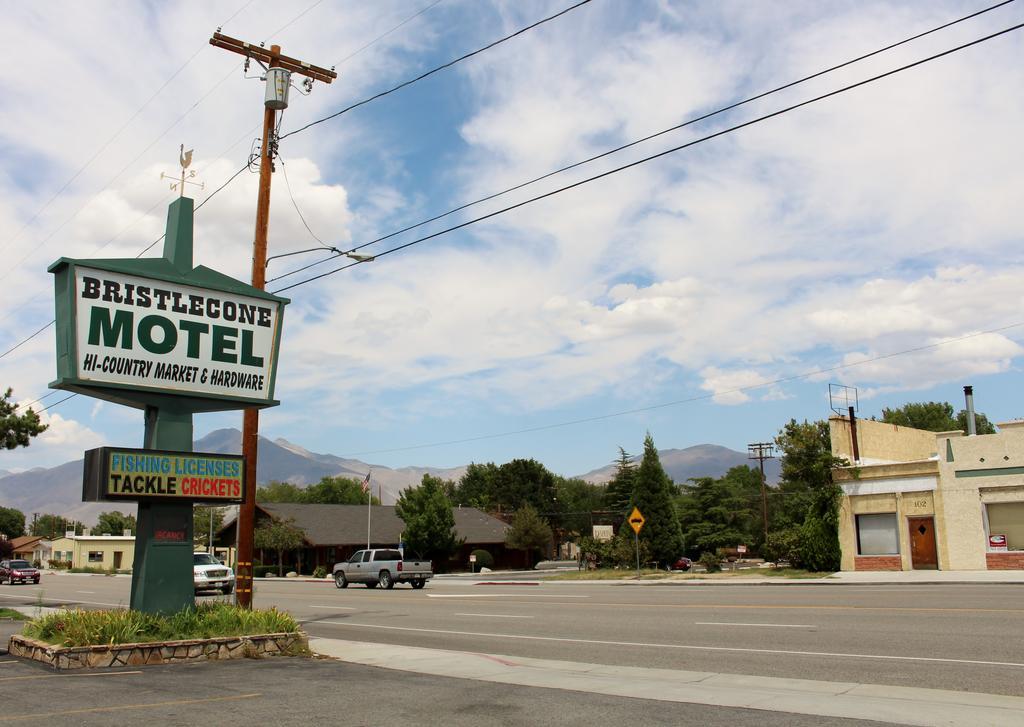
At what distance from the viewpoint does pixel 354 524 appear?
6925 centimetres

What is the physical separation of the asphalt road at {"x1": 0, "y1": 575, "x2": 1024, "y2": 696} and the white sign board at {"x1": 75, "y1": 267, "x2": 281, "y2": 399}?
246 inches

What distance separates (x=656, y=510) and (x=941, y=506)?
2272cm

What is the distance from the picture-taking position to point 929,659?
38.5ft

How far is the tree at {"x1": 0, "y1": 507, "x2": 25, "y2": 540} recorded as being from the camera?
156 metres

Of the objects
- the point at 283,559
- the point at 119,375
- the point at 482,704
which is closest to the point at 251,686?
the point at 482,704

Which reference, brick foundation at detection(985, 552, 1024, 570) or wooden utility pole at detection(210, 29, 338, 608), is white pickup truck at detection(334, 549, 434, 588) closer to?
wooden utility pole at detection(210, 29, 338, 608)

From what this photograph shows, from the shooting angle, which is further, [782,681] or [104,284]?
[104,284]

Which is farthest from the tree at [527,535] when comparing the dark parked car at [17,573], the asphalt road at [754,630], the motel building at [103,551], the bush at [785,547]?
the motel building at [103,551]

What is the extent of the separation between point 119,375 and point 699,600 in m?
16.5

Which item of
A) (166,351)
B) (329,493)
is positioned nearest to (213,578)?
(166,351)

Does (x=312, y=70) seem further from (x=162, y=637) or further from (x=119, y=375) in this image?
(x=162, y=637)

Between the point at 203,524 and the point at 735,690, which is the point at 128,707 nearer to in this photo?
the point at 735,690

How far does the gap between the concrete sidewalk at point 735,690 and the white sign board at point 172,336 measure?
17.1ft

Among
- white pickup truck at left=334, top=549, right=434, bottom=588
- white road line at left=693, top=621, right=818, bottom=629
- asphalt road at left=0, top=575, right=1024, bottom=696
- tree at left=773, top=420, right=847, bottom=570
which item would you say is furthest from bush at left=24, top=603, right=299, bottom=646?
tree at left=773, top=420, right=847, bottom=570
